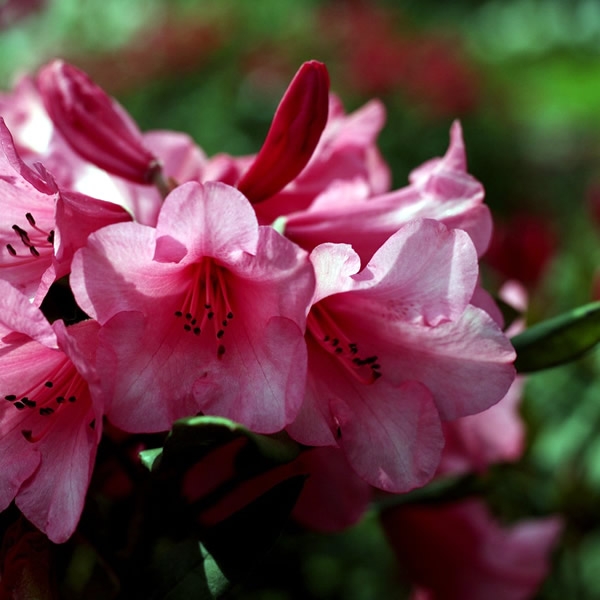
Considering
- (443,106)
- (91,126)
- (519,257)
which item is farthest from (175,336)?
(443,106)

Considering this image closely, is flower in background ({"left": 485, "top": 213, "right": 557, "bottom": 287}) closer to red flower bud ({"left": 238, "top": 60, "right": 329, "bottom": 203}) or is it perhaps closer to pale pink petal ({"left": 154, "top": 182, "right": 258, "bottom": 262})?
red flower bud ({"left": 238, "top": 60, "right": 329, "bottom": 203})

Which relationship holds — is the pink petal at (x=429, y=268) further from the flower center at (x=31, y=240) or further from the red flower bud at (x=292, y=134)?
the flower center at (x=31, y=240)

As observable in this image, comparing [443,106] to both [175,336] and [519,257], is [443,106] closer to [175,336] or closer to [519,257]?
[519,257]

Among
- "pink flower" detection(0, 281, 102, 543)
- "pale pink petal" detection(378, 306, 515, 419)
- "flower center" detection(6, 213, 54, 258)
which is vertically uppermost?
"flower center" detection(6, 213, 54, 258)

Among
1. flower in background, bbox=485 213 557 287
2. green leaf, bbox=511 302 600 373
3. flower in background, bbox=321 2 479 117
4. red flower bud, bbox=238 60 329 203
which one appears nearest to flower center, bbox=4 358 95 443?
red flower bud, bbox=238 60 329 203

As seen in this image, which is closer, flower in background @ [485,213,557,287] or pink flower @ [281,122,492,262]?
pink flower @ [281,122,492,262]

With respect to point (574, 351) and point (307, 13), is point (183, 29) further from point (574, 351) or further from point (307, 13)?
point (574, 351)

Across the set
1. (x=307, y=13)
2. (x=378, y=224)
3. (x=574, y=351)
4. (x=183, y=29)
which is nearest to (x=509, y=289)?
(x=574, y=351)
